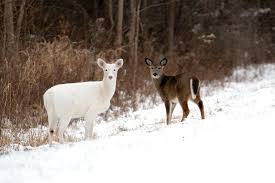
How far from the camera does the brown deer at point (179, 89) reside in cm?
942

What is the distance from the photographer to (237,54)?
85.9ft

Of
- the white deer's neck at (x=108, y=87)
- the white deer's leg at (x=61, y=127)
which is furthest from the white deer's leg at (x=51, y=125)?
the white deer's neck at (x=108, y=87)

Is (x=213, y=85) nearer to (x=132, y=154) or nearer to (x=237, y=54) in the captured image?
(x=237, y=54)

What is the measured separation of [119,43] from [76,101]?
9404mm

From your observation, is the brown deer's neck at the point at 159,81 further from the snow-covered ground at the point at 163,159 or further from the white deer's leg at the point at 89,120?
the snow-covered ground at the point at 163,159

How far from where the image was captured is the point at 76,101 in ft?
24.3

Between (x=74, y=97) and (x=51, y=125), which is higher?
(x=74, y=97)

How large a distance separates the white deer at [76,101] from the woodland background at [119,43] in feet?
5.69

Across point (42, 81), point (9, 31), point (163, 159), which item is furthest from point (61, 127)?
point (9, 31)

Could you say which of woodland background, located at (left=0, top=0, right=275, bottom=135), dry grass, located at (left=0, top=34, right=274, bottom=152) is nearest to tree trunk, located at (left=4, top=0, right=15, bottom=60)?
woodland background, located at (left=0, top=0, right=275, bottom=135)

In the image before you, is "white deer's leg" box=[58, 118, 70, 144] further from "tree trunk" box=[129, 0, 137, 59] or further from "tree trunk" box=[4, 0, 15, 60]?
"tree trunk" box=[129, 0, 137, 59]

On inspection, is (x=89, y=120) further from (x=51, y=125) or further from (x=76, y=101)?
(x=51, y=125)

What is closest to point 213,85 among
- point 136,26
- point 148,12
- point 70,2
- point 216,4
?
point 136,26

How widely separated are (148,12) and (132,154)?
78.7 ft
